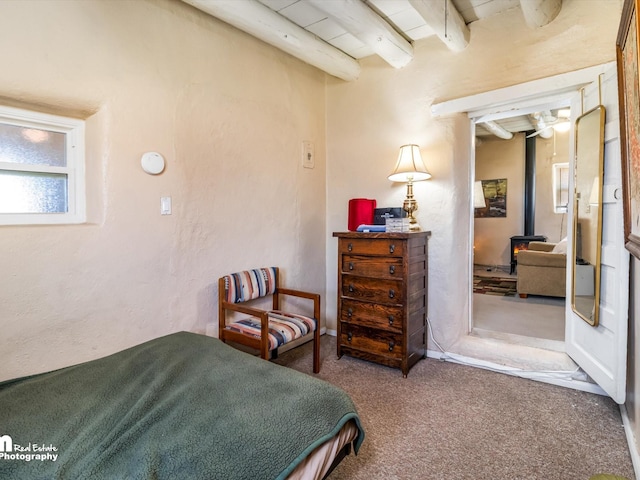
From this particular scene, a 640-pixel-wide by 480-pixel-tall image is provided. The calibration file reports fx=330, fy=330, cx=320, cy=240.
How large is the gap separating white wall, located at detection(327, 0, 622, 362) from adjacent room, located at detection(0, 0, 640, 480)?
0.02 m

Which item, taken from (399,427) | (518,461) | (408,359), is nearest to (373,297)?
(408,359)

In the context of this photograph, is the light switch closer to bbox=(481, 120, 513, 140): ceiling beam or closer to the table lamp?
the table lamp

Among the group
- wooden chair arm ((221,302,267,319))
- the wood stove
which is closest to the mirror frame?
wooden chair arm ((221,302,267,319))

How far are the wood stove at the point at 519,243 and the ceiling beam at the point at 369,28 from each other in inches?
194

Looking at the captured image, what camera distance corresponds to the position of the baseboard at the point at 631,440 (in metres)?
1.48

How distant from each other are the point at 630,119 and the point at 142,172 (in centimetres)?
248

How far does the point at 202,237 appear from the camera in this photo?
Result: 238 centimetres

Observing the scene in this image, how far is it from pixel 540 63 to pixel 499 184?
5131mm

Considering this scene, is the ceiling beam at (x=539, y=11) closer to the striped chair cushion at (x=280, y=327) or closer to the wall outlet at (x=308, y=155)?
the wall outlet at (x=308, y=155)

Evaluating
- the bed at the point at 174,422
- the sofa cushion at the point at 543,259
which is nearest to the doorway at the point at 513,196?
the sofa cushion at the point at 543,259

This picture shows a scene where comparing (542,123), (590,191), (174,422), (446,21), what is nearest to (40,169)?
(174,422)

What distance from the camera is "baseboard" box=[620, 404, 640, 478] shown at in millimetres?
1476

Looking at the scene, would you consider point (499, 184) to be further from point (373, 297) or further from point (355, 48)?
point (373, 297)

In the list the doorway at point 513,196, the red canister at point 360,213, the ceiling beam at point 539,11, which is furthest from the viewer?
the doorway at point 513,196
